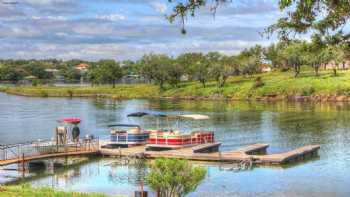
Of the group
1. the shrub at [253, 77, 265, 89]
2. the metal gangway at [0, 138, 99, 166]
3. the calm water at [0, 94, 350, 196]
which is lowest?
the calm water at [0, 94, 350, 196]

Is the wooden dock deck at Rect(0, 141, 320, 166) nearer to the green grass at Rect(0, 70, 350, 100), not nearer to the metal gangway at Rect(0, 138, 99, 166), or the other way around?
the metal gangway at Rect(0, 138, 99, 166)

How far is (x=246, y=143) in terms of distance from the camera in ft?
192

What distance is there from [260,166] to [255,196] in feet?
29.6

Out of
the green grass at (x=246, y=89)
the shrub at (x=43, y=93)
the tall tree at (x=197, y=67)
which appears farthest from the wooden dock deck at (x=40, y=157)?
the shrub at (x=43, y=93)

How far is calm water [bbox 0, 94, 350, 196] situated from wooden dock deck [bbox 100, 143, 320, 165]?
3.56 ft

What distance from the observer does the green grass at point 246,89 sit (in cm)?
13475

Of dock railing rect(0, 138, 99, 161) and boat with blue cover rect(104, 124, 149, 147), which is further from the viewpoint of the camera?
boat with blue cover rect(104, 124, 149, 147)

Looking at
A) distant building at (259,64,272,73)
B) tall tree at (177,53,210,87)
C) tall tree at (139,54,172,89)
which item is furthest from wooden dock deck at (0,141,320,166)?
distant building at (259,64,272,73)

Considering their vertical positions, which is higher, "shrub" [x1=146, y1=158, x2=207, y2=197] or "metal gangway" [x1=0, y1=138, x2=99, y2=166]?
"shrub" [x1=146, y1=158, x2=207, y2=197]

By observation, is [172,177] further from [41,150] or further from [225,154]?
[41,150]

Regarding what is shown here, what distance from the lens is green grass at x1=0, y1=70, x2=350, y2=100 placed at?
135 metres

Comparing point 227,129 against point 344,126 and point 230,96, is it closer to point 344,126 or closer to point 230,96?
point 344,126

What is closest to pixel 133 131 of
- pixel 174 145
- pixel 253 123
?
pixel 174 145

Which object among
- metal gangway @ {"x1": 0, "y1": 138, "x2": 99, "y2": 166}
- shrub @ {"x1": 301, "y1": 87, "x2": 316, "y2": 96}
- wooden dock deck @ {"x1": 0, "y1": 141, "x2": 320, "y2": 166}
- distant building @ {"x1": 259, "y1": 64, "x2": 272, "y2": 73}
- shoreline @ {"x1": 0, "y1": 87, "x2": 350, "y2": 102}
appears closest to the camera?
metal gangway @ {"x1": 0, "y1": 138, "x2": 99, "y2": 166}
